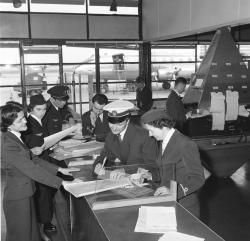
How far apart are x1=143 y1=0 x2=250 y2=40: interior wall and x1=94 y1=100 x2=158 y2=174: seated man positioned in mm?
3200

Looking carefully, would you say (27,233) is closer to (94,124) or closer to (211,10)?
(94,124)

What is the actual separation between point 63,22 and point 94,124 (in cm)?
486

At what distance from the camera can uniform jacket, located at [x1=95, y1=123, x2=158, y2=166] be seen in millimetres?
2949

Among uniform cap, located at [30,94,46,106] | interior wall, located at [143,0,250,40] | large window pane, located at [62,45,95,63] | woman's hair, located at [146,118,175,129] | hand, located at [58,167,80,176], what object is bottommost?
hand, located at [58,167,80,176]

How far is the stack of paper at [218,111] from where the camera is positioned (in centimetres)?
577

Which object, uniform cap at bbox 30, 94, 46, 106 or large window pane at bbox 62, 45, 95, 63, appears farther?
large window pane at bbox 62, 45, 95, 63

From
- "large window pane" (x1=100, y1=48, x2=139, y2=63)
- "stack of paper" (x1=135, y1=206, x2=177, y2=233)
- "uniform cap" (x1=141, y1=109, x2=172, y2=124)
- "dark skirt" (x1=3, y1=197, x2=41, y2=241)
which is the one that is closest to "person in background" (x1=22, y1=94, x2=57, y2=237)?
"dark skirt" (x1=3, y1=197, x2=41, y2=241)

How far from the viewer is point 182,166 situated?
240cm

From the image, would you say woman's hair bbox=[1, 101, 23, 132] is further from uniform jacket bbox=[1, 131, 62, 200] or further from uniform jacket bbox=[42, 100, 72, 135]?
uniform jacket bbox=[42, 100, 72, 135]

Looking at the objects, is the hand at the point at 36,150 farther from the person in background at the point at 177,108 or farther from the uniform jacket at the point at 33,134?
the person in background at the point at 177,108

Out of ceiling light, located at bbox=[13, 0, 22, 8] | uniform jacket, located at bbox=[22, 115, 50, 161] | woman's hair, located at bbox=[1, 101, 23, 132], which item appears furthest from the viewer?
ceiling light, located at bbox=[13, 0, 22, 8]

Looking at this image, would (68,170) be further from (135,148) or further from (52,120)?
(52,120)

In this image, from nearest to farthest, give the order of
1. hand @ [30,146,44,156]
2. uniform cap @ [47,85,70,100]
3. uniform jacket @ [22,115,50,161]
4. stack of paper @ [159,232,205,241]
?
1. stack of paper @ [159,232,205,241]
2. hand @ [30,146,44,156]
3. uniform jacket @ [22,115,50,161]
4. uniform cap @ [47,85,70,100]

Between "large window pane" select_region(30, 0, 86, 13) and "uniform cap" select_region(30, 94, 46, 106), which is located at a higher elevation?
"large window pane" select_region(30, 0, 86, 13)
